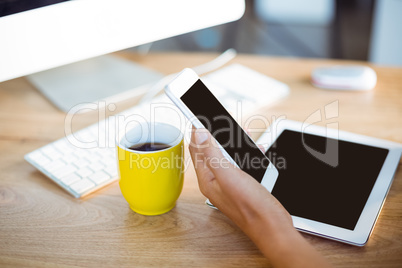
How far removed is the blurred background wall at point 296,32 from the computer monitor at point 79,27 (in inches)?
68.7

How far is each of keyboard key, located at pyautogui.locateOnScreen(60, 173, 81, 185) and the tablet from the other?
304 millimetres

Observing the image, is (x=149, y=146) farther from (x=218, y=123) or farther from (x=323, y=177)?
(x=323, y=177)

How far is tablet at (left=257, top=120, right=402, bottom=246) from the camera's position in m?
0.58

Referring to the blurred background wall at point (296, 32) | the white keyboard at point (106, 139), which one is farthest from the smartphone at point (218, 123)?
the blurred background wall at point (296, 32)

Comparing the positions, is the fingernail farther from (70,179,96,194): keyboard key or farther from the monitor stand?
the monitor stand

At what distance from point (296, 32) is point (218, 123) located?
2.42 metres

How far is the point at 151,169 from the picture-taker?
0.57 meters

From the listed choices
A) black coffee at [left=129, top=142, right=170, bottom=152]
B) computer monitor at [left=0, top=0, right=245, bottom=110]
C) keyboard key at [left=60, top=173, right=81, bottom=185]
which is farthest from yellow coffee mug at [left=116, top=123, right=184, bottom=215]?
computer monitor at [left=0, top=0, right=245, bottom=110]

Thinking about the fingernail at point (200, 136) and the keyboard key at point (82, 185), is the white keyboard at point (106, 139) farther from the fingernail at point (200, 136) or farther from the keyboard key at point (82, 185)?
the fingernail at point (200, 136)

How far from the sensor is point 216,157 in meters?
0.56

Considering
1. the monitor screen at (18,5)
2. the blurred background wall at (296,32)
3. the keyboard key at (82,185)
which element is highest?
the monitor screen at (18,5)

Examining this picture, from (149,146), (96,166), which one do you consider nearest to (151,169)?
(149,146)

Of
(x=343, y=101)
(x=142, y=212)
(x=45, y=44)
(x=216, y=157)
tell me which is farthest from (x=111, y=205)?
(x=343, y=101)

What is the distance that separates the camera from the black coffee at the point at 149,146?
60cm
